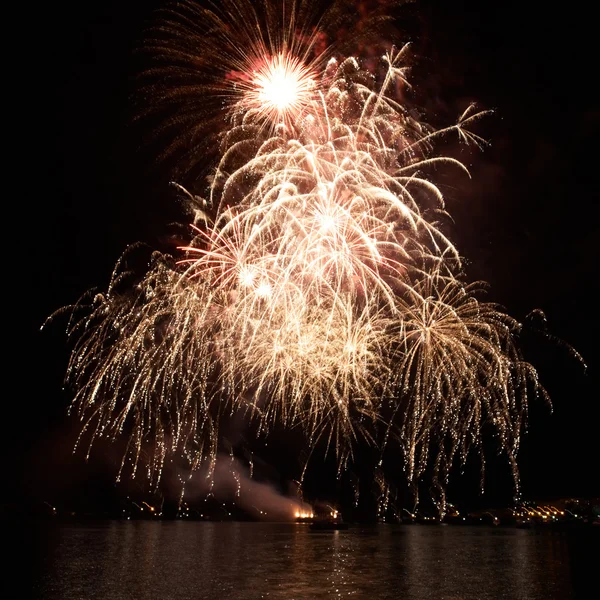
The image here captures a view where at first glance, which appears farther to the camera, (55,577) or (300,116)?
(55,577)

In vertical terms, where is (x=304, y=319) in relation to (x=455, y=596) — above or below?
above

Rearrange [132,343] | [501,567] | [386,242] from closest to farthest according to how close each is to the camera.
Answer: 1. [386,242]
2. [132,343]
3. [501,567]

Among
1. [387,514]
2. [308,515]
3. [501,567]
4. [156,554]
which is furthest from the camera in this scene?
[387,514]

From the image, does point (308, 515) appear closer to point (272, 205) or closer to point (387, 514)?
point (387, 514)

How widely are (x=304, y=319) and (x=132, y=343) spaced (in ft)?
18.3

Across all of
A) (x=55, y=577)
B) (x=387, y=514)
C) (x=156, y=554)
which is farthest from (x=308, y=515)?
(x=55, y=577)

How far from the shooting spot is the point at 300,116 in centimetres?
1759

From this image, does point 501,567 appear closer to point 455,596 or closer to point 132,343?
point 455,596

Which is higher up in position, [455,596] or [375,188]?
[375,188]

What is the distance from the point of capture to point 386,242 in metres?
18.2

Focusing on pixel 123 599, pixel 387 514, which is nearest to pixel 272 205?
pixel 123 599

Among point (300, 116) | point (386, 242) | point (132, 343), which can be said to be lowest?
point (132, 343)

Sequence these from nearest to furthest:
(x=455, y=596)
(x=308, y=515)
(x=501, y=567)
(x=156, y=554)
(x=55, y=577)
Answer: (x=455, y=596)
(x=55, y=577)
(x=501, y=567)
(x=156, y=554)
(x=308, y=515)

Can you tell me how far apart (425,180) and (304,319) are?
18.7 ft
